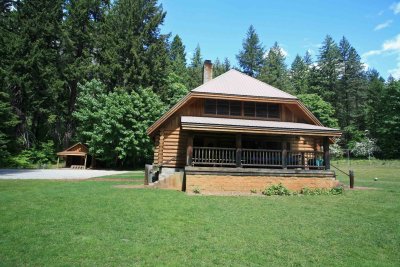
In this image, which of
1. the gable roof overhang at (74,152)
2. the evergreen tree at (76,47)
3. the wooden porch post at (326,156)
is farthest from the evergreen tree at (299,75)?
the wooden porch post at (326,156)

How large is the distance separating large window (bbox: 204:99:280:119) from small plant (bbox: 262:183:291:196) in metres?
5.65

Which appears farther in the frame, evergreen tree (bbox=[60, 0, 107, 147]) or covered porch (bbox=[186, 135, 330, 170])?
evergreen tree (bbox=[60, 0, 107, 147])

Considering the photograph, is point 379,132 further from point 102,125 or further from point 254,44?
point 102,125

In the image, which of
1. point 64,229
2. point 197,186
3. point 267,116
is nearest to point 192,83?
point 267,116

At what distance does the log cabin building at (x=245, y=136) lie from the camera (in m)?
15.7

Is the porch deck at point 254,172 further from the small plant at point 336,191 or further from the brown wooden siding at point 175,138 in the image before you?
the brown wooden siding at point 175,138

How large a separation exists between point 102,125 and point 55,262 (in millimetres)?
29712

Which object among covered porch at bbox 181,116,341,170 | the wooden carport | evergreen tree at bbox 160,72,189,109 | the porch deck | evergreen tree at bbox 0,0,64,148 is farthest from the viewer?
evergreen tree at bbox 160,72,189,109

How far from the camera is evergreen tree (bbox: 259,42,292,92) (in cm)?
5927

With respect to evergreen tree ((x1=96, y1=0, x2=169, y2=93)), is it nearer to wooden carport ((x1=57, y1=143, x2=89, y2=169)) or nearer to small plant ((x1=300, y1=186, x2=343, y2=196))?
wooden carport ((x1=57, y1=143, x2=89, y2=169))

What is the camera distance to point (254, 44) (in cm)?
6750

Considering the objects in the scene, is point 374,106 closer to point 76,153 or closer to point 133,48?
point 133,48

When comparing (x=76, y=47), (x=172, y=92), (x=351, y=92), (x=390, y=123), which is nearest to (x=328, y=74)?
(x=351, y=92)

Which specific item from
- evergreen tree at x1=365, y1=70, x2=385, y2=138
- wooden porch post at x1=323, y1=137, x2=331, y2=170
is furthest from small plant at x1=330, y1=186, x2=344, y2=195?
evergreen tree at x1=365, y1=70, x2=385, y2=138
